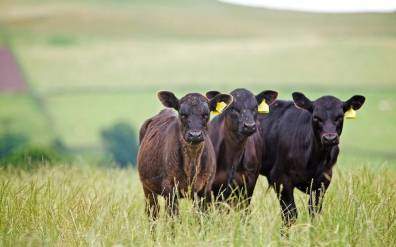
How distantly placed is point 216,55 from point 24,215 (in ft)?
249

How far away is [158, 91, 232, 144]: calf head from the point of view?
921 centimetres

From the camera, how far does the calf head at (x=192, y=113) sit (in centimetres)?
921

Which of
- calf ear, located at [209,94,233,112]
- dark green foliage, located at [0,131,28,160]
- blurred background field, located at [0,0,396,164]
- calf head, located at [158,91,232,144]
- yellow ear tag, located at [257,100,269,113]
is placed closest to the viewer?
calf head, located at [158,91,232,144]

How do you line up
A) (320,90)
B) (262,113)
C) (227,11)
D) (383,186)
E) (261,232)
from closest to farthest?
1. (261,232)
2. (383,186)
3. (262,113)
4. (320,90)
5. (227,11)

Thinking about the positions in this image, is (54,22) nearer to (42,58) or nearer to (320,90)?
(42,58)

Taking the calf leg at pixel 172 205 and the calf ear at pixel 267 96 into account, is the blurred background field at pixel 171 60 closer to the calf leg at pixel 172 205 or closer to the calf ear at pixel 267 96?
the calf ear at pixel 267 96

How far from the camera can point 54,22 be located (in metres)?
102

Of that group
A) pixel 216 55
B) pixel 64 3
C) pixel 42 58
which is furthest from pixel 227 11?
pixel 42 58

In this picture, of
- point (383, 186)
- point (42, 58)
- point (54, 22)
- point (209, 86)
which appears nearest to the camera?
point (383, 186)

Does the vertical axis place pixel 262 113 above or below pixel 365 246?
above

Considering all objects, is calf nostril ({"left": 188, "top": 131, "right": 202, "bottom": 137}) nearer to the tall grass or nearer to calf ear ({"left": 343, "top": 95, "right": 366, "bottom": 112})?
the tall grass

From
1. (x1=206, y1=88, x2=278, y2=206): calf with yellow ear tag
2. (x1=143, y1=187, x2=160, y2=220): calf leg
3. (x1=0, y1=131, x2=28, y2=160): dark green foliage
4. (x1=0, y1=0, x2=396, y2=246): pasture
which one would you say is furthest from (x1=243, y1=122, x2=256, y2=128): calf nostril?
(x1=0, y1=131, x2=28, y2=160): dark green foliage

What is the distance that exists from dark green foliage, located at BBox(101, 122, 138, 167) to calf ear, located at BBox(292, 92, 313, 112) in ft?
133

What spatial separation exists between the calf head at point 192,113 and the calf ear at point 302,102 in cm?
125
